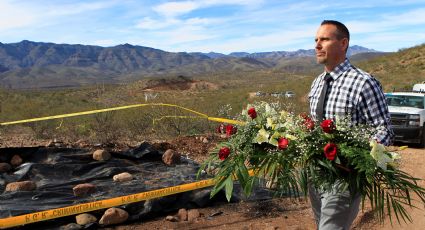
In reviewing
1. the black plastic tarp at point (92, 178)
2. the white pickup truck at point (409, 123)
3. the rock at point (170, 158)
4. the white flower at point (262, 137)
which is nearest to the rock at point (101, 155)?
the black plastic tarp at point (92, 178)

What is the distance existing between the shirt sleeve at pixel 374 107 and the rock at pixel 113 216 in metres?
3.32

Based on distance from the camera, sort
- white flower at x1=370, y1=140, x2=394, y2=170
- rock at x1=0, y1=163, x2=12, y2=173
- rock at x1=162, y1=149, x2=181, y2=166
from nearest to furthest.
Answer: white flower at x1=370, y1=140, x2=394, y2=170 → rock at x1=0, y1=163, x2=12, y2=173 → rock at x1=162, y1=149, x2=181, y2=166

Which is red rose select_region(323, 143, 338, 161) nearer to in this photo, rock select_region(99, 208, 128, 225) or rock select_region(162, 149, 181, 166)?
rock select_region(99, 208, 128, 225)

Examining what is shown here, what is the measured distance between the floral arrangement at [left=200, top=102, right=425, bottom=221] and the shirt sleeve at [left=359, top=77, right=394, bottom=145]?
0.14 m

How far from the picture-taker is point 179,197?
576 centimetres

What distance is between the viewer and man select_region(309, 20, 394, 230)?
2.79 m

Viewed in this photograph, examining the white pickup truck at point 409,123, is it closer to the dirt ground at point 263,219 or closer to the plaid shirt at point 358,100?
the dirt ground at point 263,219

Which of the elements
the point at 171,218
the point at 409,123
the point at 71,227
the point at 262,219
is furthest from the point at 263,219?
the point at 409,123

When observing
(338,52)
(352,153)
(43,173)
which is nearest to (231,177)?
(352,153)

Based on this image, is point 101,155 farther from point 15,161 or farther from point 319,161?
point 319,161

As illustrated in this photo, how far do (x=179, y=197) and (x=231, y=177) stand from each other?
335cm

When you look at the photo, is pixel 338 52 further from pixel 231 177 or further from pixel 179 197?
pixel 179 197

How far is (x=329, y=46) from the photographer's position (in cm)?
289

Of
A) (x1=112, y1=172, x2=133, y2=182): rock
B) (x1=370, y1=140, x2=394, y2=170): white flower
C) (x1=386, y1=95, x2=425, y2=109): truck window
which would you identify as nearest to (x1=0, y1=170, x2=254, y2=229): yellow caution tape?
(x1=112, y1=172, x2=133, y2=182): rock
